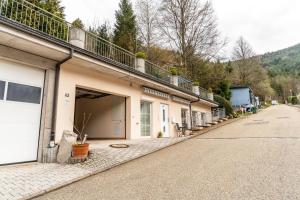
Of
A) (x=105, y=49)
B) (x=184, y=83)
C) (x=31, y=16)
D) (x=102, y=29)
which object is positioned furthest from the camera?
(x=102, y=29)

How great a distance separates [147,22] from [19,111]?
67.9 ft

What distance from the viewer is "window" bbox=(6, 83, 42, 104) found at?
6684 mm

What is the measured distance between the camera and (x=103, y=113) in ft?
44.1

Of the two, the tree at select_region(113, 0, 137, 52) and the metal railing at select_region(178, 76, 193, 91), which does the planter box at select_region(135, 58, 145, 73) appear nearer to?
the metal railing at select_region(178, 76, 193, 91)

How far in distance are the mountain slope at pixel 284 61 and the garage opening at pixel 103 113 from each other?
93.4 meters

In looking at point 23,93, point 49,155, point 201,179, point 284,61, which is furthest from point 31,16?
point 284,61

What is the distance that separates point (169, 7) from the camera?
76.9ft

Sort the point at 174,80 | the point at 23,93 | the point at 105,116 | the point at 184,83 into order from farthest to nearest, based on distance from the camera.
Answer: the point at 184,83, the point at 174,80, the point at 105,116, the point at 23,93

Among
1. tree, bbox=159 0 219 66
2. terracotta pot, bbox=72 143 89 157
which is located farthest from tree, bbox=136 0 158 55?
terracotta pot, bbox=72 143 89 157

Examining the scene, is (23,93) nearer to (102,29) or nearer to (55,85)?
(55,85)

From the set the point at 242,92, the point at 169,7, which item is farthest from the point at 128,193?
the point at 242,92

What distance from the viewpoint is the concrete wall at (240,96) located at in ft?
128

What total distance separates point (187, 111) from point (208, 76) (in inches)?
375

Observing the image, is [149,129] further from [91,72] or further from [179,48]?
[179,48]
